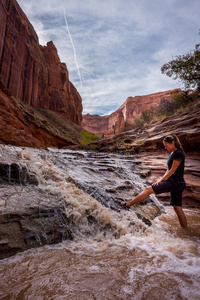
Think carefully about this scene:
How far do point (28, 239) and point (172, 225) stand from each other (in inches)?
114

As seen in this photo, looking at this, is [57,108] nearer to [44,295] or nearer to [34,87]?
[34,87]

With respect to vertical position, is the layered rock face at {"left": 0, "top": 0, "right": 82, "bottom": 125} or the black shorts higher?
the layered rock face at {"left": 0, "top": 0, "right": 82, "bottom": 125}

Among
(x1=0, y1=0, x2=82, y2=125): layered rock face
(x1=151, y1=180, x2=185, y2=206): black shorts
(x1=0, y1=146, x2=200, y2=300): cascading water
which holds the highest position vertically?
(x1=0, y1=0, x2=82, y2=125): layered rock face

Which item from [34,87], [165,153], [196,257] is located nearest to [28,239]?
[196,257]

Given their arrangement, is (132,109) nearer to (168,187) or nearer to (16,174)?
(168,187)

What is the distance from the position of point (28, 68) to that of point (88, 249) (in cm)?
3246

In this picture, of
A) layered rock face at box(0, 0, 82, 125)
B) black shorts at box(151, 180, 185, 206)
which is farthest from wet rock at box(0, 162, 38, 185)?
layered rock face at box(0, 0, 82, 125)

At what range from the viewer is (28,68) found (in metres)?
27.1

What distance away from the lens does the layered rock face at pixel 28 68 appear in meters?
21.8

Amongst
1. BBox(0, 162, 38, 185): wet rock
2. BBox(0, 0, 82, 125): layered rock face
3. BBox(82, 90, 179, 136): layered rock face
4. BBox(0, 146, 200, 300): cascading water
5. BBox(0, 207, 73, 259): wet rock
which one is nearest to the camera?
BBox(0, 146, 200, 300): cascading water

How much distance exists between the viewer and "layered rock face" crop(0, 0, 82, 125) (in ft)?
71.4

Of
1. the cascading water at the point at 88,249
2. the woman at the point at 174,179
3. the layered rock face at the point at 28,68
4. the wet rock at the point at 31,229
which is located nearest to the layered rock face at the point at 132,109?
the layered rock face at the point at 28,68

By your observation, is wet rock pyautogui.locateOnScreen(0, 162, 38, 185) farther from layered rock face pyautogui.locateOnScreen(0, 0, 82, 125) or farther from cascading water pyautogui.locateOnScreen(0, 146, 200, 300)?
layered rock face pyautogui.locateOnScreen(0, 0, 82, 125)

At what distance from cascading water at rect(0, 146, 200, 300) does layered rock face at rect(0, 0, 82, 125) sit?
23.7 meters
